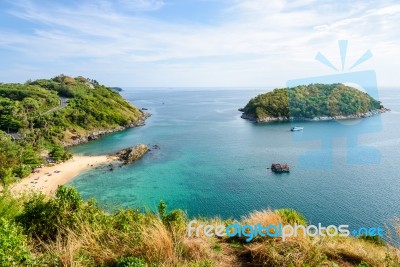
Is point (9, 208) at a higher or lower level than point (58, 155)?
higher

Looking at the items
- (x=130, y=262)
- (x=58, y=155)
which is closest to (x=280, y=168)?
(x=58, y=155)

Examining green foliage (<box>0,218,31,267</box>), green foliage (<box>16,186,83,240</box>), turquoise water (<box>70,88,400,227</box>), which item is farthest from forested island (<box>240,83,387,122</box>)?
green foliage (<box>0,218,31,267</box>)

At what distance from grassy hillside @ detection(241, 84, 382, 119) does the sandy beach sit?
54962 mm

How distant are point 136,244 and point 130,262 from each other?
742mm

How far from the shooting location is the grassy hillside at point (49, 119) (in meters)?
40.3

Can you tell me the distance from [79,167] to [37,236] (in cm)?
3883

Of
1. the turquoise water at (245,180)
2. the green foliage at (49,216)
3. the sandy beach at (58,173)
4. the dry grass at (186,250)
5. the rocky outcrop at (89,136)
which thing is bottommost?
the turquoise water at (245,180)

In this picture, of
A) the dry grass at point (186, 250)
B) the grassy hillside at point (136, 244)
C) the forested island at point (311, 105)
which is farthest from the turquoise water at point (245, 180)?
the forested island at point (311, 105)

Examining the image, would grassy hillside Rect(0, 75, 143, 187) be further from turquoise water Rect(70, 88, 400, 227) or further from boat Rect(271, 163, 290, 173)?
boat Rect(271, 163, 290, 173)

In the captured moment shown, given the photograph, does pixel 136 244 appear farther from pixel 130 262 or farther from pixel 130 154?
pixel 130 154

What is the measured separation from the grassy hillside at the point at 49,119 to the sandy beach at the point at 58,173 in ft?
4.53

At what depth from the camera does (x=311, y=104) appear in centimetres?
9069

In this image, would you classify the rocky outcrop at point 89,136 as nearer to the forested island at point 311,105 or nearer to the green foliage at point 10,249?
the forested island at point 311,105

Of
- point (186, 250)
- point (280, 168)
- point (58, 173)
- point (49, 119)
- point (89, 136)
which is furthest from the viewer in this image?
point (89, 136)
